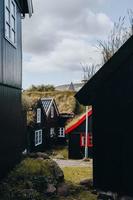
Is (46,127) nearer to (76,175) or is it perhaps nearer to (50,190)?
(76,175)

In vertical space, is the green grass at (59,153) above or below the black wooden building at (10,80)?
below

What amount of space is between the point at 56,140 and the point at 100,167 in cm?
3674

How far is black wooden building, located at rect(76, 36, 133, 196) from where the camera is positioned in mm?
10477

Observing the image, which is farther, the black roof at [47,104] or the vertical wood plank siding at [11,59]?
→ the black roof at [47,104]

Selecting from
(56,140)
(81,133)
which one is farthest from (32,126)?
(56,140)

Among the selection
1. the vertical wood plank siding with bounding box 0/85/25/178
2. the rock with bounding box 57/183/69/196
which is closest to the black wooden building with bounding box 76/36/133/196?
the vertical wood plank siding with bounding box 0/85/25/178

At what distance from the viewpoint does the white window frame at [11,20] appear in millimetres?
15125

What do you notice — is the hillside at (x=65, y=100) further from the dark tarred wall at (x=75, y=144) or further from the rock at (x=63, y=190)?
the rock at (x=63, y=190)

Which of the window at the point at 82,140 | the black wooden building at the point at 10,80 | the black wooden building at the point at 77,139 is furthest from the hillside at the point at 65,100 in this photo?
the black wooden building at the point at 10,80

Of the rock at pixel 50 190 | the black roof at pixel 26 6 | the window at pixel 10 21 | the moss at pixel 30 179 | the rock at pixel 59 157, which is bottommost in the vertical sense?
the rock at pixel 59 157

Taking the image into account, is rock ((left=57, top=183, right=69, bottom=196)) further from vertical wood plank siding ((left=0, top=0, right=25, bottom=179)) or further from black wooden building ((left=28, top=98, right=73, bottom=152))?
black wooden building ((left=28, top=98, right=73, bottom=152))

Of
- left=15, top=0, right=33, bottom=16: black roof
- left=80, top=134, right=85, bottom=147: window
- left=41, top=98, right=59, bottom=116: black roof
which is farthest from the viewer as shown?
left=41, top=98, right=59, bottom=116: black roof

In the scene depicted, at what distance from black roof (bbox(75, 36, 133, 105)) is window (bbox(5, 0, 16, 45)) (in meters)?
5.55

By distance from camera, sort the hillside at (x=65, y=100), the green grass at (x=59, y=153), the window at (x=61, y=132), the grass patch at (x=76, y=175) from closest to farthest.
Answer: the grass patch at (x=76, y=175)
the green grass at (x=59, y=153)
the window at (x=61, y=132)
the hillside at (x=65, y=100)
